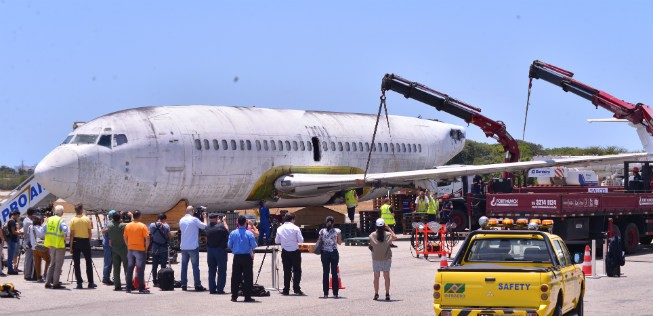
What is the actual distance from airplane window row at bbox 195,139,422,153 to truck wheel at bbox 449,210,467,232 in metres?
3.67

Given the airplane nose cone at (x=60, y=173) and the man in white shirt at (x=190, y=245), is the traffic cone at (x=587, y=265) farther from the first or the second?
the airplane nose cone at (x=60, y=173)

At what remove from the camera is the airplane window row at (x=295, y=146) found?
3381 cm

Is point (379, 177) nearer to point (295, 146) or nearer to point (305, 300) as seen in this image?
point (295, 146)

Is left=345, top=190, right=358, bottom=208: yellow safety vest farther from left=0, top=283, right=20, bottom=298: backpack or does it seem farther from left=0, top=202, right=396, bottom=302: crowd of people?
left=0, top=283, right=20, bottom=298: backpack

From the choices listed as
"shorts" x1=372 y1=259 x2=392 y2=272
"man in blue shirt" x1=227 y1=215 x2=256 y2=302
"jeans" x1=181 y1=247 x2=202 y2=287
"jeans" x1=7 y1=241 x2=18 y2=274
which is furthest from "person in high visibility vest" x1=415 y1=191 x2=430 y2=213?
"man in blue shirt" x1=227 y1=215 x2=256 y2=302

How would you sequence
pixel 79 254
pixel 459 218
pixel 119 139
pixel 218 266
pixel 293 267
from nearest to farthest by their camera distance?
pixel 293 267 → pixel 218 266 → pixel 79 254 → pixel 119 139 → pixel 459 218

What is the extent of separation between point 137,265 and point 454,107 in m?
23.1

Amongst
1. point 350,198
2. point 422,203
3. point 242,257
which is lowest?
point 242,257

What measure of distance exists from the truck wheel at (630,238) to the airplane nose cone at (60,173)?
14800mm

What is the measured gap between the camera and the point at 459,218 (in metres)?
38.4

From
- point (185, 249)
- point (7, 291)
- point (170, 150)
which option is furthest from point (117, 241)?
point (170, 150)

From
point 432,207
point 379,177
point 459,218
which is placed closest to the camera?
point 432,207

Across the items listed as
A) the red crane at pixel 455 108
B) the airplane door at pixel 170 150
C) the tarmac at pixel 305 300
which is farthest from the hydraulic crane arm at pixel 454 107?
the tarmac at pixel 305 300

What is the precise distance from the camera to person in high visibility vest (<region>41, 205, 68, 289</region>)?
2219 cm
